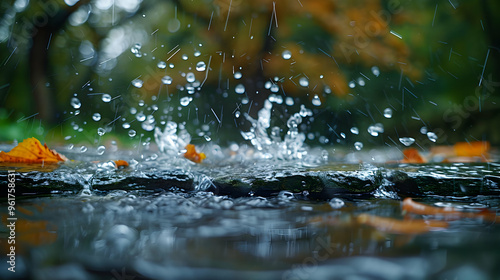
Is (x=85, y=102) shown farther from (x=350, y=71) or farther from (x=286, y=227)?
(x=286, y=227)

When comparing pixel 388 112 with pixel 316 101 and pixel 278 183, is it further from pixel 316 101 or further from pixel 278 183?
→ pixel 278 183

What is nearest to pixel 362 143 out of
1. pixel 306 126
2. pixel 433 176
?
pixel 306 126

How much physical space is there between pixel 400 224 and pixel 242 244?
1.38 ft

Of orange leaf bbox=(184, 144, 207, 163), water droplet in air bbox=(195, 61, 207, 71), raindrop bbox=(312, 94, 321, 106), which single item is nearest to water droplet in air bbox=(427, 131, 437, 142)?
raindrop bbox=(312, 94, 321, 106)

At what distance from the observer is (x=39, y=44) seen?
17.9ft

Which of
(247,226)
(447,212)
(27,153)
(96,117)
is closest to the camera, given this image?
(247,226)

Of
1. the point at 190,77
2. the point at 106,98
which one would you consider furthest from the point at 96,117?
the point at 190,77

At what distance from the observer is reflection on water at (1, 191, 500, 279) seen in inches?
24.8

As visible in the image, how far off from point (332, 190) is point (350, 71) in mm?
3695

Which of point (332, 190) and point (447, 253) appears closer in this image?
point (447, 253)

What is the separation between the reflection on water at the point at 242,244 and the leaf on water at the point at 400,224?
0.03 meters

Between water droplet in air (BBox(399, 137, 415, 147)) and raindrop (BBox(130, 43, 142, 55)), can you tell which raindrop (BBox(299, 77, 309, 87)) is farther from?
raindrop (BBox(130, 43, 142, 55))

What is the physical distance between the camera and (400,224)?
938mm

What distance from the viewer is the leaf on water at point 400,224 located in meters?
0.88
